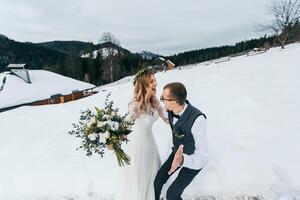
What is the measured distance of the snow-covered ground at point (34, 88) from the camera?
27170 mm

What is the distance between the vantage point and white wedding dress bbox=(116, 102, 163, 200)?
3.29 m

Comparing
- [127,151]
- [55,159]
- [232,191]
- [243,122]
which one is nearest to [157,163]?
[127,151]

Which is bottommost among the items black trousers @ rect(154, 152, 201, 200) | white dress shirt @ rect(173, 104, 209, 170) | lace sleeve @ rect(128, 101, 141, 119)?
black trousers @ rect(154, 152, 201, 200)

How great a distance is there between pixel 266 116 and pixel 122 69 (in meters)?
69.4

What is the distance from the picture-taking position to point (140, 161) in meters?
3.38

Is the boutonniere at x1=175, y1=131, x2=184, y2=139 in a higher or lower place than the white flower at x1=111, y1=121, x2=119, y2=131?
lower

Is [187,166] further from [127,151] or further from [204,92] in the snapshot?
[204,92]

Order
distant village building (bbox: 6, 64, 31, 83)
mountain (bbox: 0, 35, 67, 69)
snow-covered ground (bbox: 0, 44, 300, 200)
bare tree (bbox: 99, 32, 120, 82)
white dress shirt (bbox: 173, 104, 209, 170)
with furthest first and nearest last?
mountain (bbox: 0, 35, 67, 69), bare tree (bbox: 99, 32, 120, 82), distant village building (bbox: 6, 64, 31, 83), snow-covered ground (bbox: 0, 44, 300, 200), white dress shirt (bbox: 173, 104, 209, 170)

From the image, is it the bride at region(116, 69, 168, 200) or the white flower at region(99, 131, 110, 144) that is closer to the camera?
the white flower at region(99, 131, 110, 144)

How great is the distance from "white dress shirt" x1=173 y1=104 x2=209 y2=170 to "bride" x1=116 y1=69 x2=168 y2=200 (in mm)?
572

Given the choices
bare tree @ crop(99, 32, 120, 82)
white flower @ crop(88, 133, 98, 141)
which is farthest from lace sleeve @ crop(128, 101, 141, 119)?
bare tree @ crop(99, 32, 120, 82)

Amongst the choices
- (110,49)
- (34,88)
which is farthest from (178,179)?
(110,49)

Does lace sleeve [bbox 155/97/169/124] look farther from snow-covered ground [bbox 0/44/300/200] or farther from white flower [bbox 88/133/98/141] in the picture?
snow-covered ground [bbox 0/44/300/200]

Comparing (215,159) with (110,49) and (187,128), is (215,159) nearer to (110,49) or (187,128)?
(187,128)
